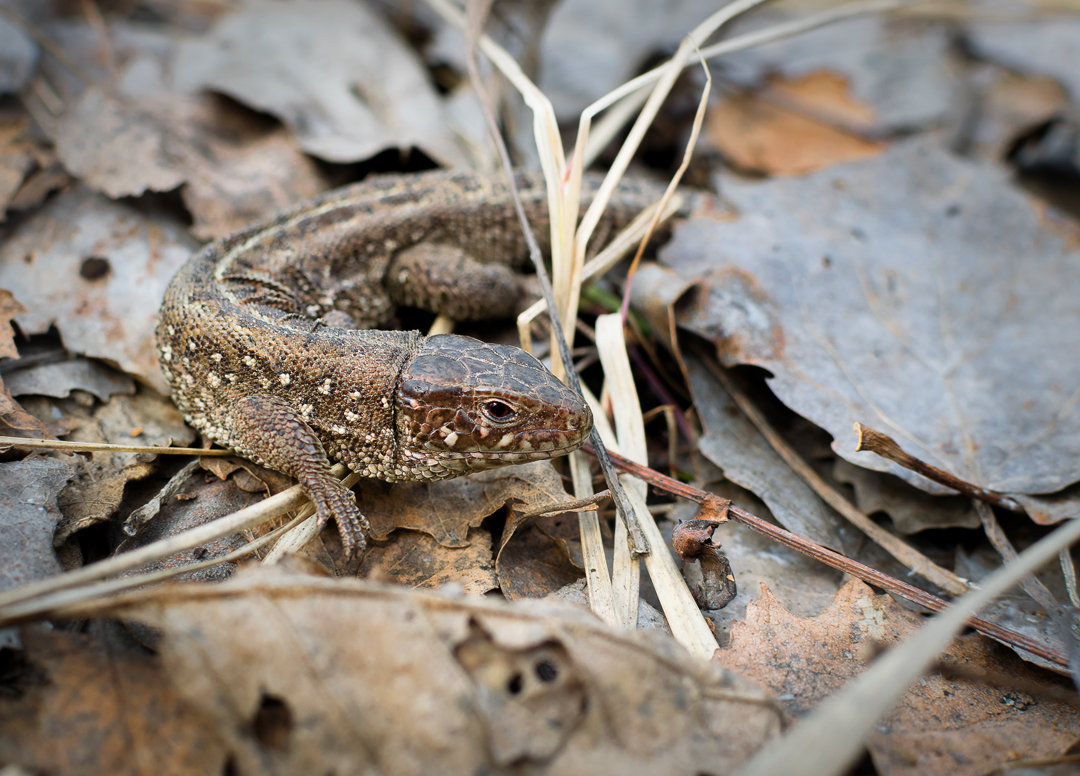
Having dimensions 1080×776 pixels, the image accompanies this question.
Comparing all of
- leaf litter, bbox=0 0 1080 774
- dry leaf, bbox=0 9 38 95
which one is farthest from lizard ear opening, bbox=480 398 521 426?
dry leaf, bbox=0 9 38 95

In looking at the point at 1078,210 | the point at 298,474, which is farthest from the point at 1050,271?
the point at 298,474

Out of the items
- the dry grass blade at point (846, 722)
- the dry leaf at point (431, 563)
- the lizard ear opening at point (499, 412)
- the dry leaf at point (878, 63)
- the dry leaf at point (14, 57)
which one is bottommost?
the dry leaf at point (431, 563)

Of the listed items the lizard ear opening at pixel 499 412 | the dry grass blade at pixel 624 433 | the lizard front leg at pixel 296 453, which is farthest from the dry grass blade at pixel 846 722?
the lizard front leg at pixel 296 453

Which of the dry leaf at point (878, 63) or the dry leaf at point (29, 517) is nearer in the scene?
the dry leaf at point (29, 517)

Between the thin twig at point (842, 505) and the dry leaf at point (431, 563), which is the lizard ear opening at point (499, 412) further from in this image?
the thin twig at point (842, 505)

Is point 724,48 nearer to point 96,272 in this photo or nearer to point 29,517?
point 96,272

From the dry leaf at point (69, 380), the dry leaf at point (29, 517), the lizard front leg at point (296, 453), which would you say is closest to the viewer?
the dry leaf at point (29, 517)

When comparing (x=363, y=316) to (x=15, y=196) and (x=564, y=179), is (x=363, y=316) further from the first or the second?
(x=15, y=196)
